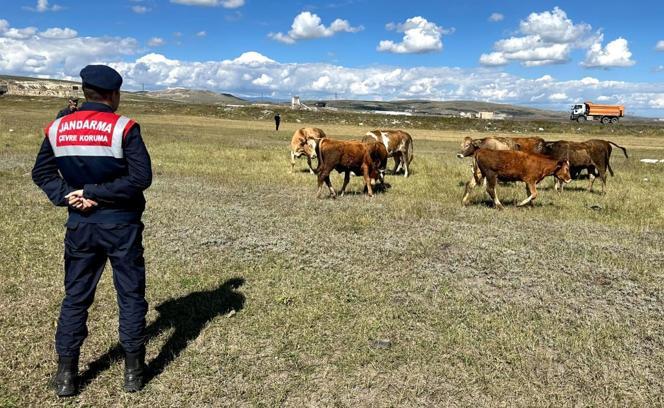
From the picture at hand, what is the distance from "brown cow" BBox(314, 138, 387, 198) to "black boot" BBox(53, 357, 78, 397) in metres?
11.0

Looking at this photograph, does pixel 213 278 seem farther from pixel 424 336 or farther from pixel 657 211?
pixel 657 211

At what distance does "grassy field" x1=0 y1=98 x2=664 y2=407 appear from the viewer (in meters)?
5.20

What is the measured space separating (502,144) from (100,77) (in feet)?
55.1

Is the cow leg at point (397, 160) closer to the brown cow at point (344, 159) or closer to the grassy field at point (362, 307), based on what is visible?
the brown cow at point (344, 159)

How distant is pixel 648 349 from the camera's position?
20.1ft

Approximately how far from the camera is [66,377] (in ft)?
15.8

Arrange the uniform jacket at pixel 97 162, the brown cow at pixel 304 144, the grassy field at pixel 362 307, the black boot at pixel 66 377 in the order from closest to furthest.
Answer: the uniform jacket at pixel 97 162 → the black boot at pixel 66 377 → the grassy field at pixel 362 307 → the brown cow at pixel 304 144

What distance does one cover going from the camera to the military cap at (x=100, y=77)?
433 cm

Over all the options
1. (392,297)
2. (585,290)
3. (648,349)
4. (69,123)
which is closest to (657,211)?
(585,290)

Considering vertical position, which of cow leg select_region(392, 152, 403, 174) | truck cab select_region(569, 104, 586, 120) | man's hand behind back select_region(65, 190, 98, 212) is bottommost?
cow leg select_region(392, 152, 403, 174)

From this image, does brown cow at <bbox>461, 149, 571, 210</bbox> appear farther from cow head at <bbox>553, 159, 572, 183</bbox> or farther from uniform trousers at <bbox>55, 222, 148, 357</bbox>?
uniform trousers at <bbox>55, 222, 148, 357</bbox>

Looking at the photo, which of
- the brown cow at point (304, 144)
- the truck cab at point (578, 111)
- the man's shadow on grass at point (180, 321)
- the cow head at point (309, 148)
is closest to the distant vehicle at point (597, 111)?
the truck cab at point (578, 111)

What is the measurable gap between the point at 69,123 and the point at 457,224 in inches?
380

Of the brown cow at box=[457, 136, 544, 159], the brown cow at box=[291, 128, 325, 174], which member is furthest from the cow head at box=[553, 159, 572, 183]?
the brown cow at box=[291, 128, 325, 174]
